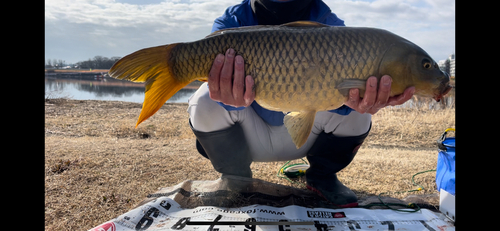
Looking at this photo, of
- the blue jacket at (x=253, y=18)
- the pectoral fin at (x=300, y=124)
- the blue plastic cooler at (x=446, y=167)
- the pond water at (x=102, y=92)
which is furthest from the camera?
the pond water at (x=102, y=92)

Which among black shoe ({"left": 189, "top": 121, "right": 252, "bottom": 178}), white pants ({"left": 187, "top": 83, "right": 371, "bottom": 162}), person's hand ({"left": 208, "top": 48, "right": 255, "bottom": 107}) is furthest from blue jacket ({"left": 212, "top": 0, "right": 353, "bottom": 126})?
person's hand ({"left": 208, "top": 48, "right": 255, "bottom": 107})

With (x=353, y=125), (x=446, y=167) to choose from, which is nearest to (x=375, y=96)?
(x=353, y=125)

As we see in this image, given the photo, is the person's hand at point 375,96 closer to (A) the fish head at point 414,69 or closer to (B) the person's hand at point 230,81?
(A) the fish head at point 414,69

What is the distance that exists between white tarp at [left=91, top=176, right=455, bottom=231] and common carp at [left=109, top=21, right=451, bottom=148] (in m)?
0.45

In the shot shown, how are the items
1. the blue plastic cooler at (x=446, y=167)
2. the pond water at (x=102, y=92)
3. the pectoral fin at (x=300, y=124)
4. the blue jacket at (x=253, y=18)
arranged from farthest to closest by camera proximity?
1. the pond water at (x=102, y=92)
2. the blue jacket at (x=253, y=18)
3. the blue plastic cooler at (x=446, y=167)
4. the pectoral fin at (x=300, y=124)

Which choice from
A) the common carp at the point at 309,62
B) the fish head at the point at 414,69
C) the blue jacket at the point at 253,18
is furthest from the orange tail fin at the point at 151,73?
the fish head at the point at 414,69

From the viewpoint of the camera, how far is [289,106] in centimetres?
123

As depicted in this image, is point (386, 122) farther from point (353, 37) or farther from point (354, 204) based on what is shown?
point (353, 37)

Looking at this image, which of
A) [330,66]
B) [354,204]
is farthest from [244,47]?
[354,204]

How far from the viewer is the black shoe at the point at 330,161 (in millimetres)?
1749

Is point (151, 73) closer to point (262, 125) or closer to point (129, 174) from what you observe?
point (262, 125)

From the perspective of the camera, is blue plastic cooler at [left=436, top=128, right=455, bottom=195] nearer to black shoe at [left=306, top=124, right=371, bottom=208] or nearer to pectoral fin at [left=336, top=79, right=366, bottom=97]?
black shoe at [left=306, top=124, right=371, bottom=208]

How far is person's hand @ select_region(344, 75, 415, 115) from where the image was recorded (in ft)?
3.94

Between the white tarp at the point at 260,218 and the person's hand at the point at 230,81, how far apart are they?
0.51 m
